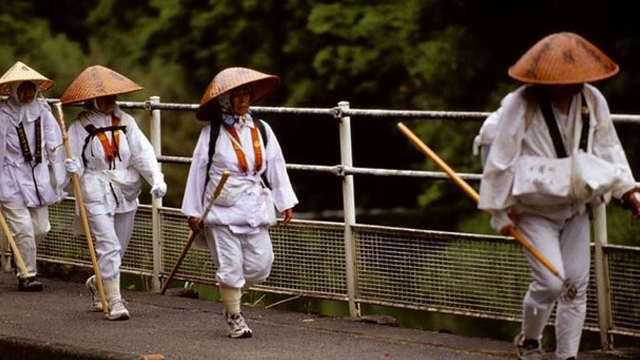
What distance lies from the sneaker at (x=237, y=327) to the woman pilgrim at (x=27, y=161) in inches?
95.2

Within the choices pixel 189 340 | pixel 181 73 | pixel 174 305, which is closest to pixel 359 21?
pixel 181 73

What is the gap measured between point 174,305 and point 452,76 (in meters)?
14.3

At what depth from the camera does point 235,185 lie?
11469 millimetres

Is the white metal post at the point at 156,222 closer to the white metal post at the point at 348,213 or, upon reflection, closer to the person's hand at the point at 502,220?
the white metal post at the point at 348,213

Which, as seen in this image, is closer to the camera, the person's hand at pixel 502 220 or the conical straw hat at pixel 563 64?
the conical straw hat at pixel 563 64

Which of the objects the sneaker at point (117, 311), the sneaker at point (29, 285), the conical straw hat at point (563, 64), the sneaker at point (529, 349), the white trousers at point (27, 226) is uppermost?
the conical straw hat at point (563, 64)

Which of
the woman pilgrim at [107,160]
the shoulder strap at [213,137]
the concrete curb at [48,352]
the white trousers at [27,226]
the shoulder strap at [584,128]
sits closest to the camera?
the shoulder strap at [584,128]

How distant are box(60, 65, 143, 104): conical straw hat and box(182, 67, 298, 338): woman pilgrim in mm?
1160

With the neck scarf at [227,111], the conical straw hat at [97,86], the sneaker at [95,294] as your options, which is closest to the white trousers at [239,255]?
the neck scarf at [227,111]

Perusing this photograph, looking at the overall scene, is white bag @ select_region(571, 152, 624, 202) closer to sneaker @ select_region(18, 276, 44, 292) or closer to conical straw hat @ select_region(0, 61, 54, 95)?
conical straw hat @ select_region(0, 61, 54, 95)

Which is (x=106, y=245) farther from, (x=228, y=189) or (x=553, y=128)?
(x=553, y=128)

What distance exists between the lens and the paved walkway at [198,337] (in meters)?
10.9

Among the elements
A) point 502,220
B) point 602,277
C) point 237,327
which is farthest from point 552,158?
point 237,327

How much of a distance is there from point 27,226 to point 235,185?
3.36m
